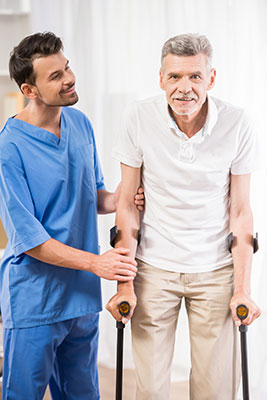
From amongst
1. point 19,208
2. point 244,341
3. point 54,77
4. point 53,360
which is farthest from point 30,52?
point 244,341

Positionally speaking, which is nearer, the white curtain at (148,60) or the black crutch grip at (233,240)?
the black crutch grip at (233,240)

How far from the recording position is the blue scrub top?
66.6 inches

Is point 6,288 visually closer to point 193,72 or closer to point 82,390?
point 82,390

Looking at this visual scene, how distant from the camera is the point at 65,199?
179 centimetres

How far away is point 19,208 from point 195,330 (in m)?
0.71

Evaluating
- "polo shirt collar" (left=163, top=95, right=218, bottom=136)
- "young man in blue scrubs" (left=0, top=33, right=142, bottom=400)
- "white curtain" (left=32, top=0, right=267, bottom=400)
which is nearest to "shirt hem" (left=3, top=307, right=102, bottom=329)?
"young man in blue scrubs" (left=0, top=33, right=142, bottom=400)

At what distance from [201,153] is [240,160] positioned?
0.44 feet

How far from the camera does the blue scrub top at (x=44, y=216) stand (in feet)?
5.55

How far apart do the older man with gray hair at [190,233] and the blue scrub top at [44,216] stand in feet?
0.53

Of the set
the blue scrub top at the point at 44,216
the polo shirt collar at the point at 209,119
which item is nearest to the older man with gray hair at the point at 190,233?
the polo shirt collar at the point at 209,119

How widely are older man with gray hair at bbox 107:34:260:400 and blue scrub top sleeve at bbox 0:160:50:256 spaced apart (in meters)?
0.28

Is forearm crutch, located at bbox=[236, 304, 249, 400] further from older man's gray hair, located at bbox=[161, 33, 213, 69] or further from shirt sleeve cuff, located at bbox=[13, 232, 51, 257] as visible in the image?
older man's gray hair, located at bbox=[161, 33, 213, 69]

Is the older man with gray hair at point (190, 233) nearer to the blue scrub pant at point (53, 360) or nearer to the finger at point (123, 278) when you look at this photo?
the finger at point (123, 278)

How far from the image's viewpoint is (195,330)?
1.79 m
